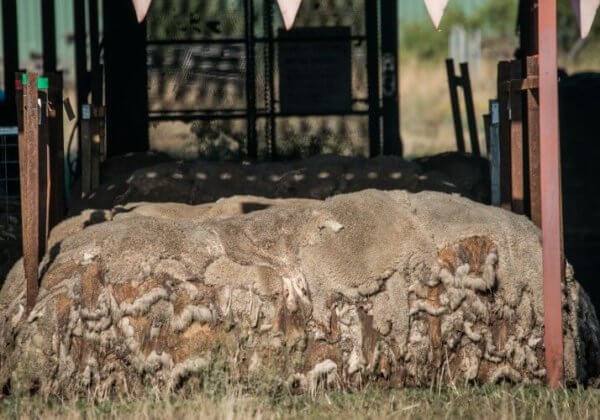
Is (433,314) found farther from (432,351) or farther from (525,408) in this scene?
(525,408)

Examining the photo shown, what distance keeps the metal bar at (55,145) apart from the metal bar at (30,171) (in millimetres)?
551

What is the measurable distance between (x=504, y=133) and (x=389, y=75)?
6114 millimetres

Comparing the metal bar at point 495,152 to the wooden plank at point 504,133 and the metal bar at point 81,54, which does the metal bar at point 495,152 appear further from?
the metal bar at point 81,54

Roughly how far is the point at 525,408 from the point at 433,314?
991mm

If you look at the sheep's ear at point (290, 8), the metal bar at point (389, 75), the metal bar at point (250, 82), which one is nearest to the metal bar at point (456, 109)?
the metal bar at point (389, 75)

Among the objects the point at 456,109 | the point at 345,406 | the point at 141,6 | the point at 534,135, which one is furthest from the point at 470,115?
the point at 345,406

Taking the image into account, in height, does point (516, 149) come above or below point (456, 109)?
below

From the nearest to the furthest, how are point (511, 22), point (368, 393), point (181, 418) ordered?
point (181, 418) < point (368, 393) < point (511, 22)

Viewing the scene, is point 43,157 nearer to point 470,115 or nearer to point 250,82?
point 470,115

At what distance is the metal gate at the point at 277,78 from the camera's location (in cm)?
1491

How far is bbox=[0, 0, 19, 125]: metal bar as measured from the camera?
44.3 ft

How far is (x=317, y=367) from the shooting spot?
729cm

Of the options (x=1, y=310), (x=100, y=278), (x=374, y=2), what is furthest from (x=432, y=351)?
(x=374, y=2)

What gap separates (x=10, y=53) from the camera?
13.8 m
